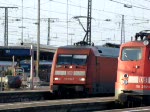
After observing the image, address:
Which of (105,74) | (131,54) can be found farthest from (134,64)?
(105,74)

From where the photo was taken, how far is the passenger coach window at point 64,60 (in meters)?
27.2

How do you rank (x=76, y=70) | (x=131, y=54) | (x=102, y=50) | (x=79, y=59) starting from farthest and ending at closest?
(x=102, y=50), (x=79, y=59), (x=76, y=70), (x=131, y=54)

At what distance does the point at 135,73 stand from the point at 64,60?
6959mm

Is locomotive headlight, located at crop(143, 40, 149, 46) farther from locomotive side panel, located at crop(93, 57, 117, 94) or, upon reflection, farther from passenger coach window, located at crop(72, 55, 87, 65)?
locomotive side panel, located at crop(93, 57, 117, 94)

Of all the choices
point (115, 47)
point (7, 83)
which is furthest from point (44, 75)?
point (115, 47)

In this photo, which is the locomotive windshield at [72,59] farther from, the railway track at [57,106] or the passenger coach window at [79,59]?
the railway track at [57,106]

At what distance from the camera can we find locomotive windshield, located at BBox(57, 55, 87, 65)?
88.8ft

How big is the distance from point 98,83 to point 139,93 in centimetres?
721

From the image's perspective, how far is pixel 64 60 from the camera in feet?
89.7

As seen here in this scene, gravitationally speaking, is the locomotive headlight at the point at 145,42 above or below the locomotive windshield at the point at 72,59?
above

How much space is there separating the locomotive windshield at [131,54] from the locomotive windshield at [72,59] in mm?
5410

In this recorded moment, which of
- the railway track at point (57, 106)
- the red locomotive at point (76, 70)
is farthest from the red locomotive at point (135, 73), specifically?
the red locomotive at point (76, 70)

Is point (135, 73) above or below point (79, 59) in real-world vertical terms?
below

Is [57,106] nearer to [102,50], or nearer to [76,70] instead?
[76,70]
